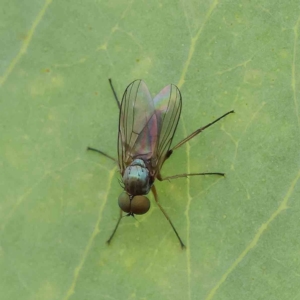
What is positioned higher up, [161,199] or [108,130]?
[108,130]

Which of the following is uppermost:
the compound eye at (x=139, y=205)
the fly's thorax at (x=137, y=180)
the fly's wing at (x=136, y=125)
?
the fly's wing at (x=136, y=125)

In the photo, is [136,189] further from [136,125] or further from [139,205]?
[136,125]

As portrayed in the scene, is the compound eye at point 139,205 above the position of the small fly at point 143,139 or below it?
below

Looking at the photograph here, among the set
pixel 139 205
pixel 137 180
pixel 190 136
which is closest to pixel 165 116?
pixel 190 136

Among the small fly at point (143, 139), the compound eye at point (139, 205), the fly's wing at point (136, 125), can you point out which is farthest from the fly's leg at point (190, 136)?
the compound eye at point (139, 205)

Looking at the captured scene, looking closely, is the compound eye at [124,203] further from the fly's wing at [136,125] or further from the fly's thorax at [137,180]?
the fly's wing at [136,125]

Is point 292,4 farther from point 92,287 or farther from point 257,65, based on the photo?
point 92,287

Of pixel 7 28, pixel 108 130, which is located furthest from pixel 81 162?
pixel 7 28
